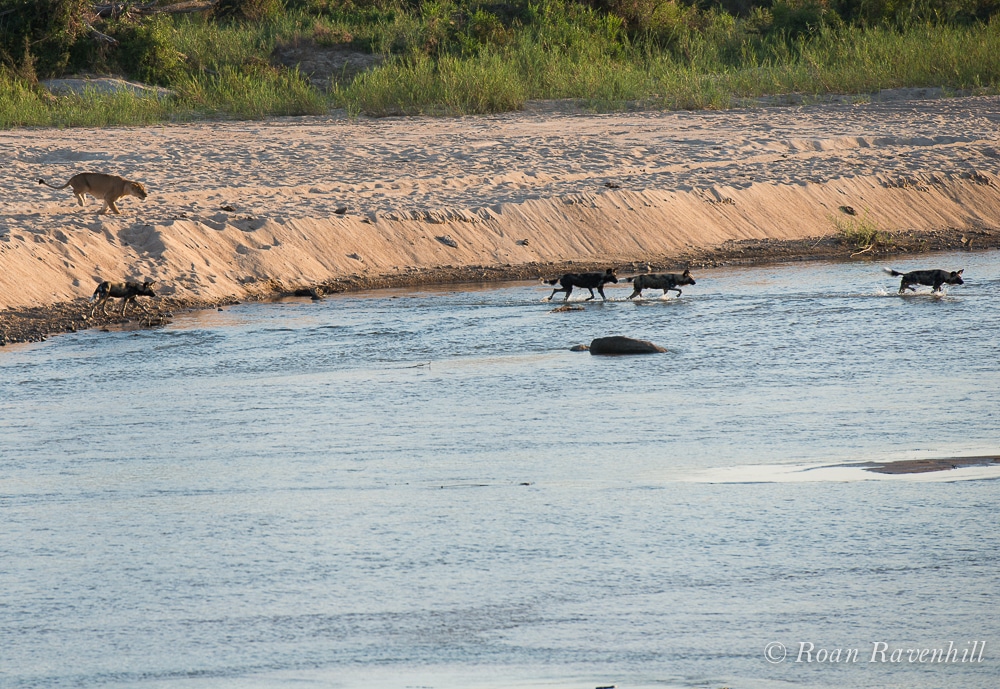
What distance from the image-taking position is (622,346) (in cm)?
1095

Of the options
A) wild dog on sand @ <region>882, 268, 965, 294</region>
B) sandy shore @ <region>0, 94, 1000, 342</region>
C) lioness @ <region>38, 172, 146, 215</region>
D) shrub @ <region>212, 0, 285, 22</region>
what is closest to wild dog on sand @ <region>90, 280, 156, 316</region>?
sandy shore @ <region>0, 94, 1000, 342</region>

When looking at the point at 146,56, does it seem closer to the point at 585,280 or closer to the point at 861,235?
the point at 861,235

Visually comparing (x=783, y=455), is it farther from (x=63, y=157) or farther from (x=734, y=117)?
(x=734, y=117)

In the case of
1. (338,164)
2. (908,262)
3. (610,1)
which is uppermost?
(610,1)

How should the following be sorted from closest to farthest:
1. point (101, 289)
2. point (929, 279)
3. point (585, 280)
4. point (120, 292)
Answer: point (101, 289) → point (120, 292) → point (929, 279) → point (585, 280)

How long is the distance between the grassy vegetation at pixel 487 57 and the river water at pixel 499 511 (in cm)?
1123

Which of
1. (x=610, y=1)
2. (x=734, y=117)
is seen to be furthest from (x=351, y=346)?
(x=610, y=1)

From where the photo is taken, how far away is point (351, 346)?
37.9 feet

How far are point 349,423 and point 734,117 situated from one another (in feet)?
49.6

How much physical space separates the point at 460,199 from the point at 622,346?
21.4 feet

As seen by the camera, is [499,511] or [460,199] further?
[460,199]

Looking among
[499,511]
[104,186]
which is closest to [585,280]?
[104,186]

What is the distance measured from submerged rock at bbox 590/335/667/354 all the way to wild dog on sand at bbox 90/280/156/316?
173 inches

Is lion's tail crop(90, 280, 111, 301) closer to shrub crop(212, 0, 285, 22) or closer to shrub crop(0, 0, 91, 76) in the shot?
shrub crop(0, 0, 91, 76)
